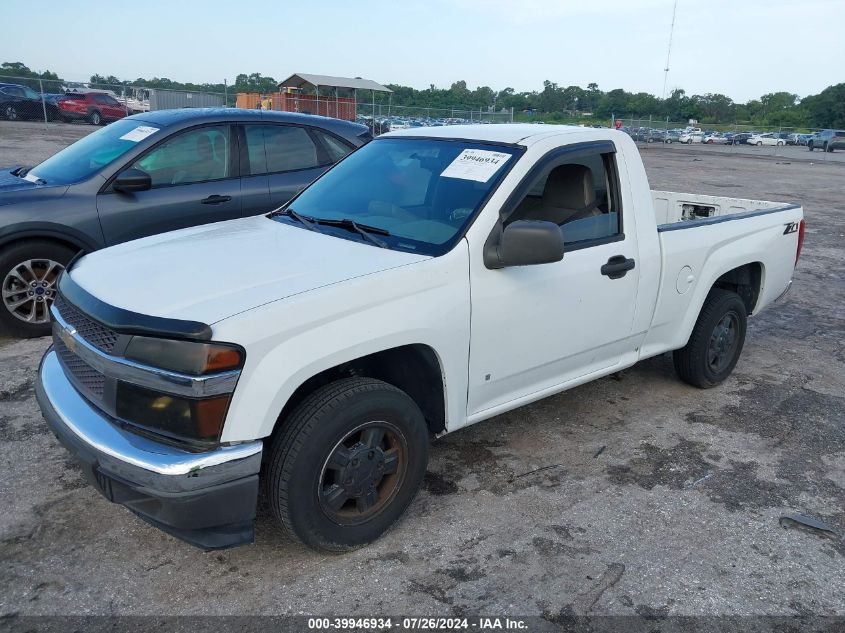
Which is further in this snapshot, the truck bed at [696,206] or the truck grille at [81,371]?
the truck bed at [696,206]

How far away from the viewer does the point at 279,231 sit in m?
3.70

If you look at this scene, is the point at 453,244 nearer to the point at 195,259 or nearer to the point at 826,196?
the point at 195,259

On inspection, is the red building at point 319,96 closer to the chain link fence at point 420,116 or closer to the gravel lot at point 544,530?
the chain link fence at point 420,116

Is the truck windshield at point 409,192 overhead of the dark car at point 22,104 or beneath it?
beneath

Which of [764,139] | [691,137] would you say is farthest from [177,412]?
[764,139]

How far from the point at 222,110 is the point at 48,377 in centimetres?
365

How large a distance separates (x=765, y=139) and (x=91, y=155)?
5866cm

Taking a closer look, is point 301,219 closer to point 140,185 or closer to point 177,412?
point 177,412

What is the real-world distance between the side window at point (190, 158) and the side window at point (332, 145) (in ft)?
3.05

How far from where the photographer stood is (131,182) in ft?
17.9

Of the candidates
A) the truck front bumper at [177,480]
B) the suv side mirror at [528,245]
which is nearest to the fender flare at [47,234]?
the truck front bumper at [177,480]

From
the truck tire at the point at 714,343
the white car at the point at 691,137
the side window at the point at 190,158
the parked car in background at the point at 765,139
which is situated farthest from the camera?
the parked car in background at the point at 765,139

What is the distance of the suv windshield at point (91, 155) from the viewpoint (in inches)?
221

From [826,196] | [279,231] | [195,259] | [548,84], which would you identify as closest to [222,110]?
[279,231]
